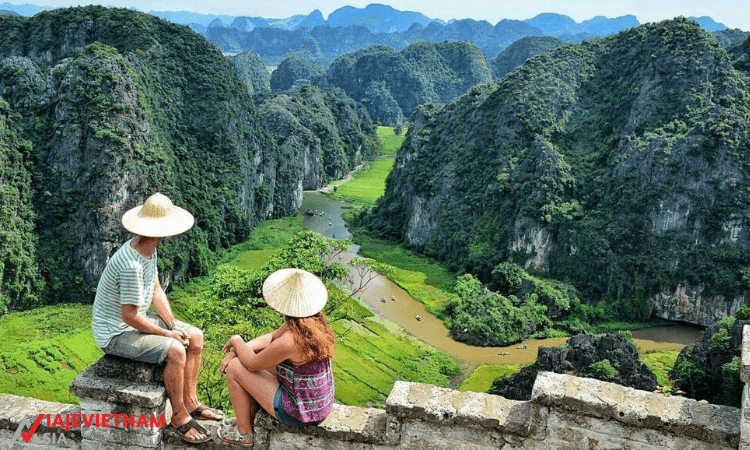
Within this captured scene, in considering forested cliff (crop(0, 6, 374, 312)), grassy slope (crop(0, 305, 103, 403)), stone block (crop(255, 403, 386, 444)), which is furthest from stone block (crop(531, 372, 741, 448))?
forested cliff (crop(0, 6, 374, 312))

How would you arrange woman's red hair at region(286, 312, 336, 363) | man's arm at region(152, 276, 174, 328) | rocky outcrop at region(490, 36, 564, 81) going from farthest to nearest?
rocky outcrop at region(490, 36, 564, 81), man's arm at region(152, 276, 174, 328), woman's red hair at region(286, 312, 336, 363)

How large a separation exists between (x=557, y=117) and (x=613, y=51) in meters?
10.9

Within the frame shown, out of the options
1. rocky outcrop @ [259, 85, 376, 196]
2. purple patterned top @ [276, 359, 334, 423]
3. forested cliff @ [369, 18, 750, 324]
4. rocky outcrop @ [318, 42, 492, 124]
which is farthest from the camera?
→ rocky outcrop @ [318, 42, 492, 124]

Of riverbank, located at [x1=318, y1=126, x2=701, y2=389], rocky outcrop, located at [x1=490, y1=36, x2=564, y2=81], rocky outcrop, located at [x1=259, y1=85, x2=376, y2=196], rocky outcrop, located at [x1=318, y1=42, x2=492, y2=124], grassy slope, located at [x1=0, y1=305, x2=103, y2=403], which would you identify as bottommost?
grassy slope, located at [x1=0, y1=305, x2=103, y2=403]

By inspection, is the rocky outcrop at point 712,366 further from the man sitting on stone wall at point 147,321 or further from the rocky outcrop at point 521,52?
the rocky outcrop at point 521,52

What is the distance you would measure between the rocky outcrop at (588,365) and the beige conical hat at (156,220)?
23.0 metres

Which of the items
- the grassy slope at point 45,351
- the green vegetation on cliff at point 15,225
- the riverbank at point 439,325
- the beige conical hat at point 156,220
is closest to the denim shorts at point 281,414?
the beige conical hat at point 156,220

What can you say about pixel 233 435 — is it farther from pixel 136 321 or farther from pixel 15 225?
pixel 15 225

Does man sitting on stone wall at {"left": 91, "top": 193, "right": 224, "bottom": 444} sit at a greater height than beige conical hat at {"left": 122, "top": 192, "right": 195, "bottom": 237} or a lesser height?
lesser

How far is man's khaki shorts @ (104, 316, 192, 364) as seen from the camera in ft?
19.8

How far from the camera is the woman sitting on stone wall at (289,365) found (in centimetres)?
588

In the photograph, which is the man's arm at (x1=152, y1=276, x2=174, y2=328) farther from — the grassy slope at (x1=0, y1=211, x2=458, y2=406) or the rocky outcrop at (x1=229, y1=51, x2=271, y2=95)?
the rocky outcrop at (x1=229, y1=51, x2=271, y2=95)

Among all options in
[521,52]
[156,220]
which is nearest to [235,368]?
[156,220]

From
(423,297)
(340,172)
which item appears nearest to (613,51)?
(423,297)
